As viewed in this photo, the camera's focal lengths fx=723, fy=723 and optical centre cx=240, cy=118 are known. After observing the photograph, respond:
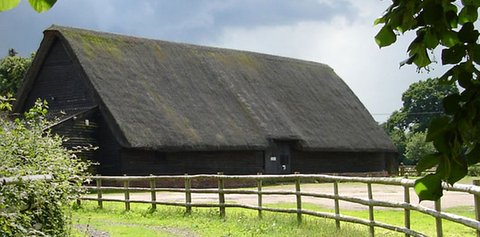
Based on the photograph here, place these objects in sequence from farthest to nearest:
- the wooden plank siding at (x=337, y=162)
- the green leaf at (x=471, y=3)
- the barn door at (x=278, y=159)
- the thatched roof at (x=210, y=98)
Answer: the wooden plank siding at (x=337, y=162)
the barn door at (x=278, y=159)
the thatched roof at (x=210, y=98)
the green leaf at (x=471, y=3)

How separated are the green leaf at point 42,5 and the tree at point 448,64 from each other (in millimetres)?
1021

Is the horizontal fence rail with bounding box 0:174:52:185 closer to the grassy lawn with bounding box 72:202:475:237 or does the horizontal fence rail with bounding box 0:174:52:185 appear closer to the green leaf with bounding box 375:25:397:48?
the grassy lawn with bounding box 72:202:475:237

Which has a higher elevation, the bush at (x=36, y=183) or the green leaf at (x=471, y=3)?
the green leaf at (x=471, y=3)

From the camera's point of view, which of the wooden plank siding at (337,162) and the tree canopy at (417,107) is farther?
the tree canopy at (417,107)

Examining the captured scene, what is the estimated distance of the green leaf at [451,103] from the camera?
2021 mm

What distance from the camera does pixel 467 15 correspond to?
2.30 meters

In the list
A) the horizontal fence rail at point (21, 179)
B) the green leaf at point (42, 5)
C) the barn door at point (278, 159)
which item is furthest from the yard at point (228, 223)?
the barn door at point (278, 159)

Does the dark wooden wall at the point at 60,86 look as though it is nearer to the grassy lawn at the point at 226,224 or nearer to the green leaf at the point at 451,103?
the grassy lawn at the point at 226,224

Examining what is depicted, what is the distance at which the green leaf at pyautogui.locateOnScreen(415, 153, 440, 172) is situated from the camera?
202 cm

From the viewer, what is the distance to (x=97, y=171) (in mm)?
31703

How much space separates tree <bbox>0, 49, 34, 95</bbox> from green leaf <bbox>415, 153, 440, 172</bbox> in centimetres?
5356

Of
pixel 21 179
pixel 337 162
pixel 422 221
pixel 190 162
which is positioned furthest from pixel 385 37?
→ pixel 337 162

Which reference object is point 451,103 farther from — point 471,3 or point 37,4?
point 37,4

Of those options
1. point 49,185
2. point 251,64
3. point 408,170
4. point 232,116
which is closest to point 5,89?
point 251,64
